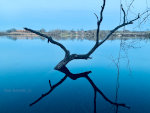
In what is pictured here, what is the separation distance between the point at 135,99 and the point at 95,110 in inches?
40.4

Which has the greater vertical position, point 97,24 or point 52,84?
point 97,24

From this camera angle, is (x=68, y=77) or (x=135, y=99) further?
(x=68, y=77)

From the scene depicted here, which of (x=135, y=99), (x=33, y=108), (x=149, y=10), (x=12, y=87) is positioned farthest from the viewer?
(x=12, y=87)

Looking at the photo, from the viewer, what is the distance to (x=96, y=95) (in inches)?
150

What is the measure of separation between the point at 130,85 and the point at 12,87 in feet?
9.87

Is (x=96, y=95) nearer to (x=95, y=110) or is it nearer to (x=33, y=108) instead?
(x=95, y=110)

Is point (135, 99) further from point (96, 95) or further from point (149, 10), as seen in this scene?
point (149, 10)

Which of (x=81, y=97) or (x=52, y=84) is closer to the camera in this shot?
(x=81, y=97)

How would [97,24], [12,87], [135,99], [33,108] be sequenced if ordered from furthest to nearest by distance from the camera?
[97,24]
[12,87]
[135,99]
[33,108]

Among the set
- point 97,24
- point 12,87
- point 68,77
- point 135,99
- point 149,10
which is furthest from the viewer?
point 68,77

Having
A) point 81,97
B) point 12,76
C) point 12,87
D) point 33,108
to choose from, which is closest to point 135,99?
point 81,97

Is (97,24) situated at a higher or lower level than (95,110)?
higher

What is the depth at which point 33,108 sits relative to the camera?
3113 mm

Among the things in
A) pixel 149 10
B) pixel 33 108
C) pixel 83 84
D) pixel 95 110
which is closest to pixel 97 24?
pixel 83 84
